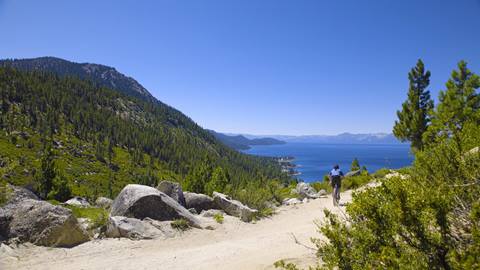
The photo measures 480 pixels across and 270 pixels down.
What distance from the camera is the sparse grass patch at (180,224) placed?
11.8 meters

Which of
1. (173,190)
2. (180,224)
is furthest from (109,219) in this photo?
(173,190)

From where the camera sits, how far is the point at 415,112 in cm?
2400

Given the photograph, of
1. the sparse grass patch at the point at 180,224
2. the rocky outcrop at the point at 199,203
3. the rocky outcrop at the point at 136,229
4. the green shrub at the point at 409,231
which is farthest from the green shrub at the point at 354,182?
the green shrub at the point at 409,231

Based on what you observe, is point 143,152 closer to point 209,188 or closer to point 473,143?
point 209,188

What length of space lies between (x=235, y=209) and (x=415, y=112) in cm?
1844

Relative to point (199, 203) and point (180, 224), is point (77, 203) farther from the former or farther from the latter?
point (180, 224)

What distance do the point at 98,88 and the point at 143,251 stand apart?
188m

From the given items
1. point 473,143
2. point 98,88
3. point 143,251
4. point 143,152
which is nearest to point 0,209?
point 143,251

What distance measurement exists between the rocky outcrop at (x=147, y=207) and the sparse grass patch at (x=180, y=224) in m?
0.30

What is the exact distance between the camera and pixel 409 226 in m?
3.50

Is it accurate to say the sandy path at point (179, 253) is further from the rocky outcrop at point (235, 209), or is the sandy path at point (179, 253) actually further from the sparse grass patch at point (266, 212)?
the sparse grass patch at point (266, 212)

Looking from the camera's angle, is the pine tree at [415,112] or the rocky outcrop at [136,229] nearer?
the rocky outcrop at [136,229]

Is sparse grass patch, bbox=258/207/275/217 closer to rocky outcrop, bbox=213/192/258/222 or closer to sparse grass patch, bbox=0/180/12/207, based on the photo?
rocky outcrop, bbox=213/192/258/222

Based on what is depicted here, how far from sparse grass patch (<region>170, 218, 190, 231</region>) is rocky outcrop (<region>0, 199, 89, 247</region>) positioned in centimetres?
320
